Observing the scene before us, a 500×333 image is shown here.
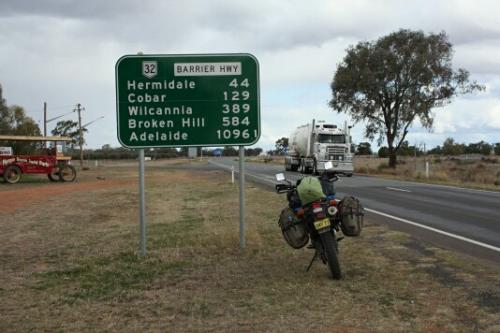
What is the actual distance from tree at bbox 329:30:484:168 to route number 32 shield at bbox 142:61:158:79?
35371 millimetres

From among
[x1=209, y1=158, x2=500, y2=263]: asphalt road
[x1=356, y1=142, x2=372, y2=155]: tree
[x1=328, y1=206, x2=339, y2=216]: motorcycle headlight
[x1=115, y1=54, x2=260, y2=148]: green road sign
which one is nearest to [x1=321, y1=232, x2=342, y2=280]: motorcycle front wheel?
[x1=328, y1=206, x2=339, y2=216]: motorcycle headlight

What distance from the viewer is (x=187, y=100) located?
8.53 m

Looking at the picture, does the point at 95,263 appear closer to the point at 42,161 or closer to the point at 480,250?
the point at 480,250

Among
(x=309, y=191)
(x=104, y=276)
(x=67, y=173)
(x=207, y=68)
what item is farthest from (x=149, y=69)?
(x=67, y=173)

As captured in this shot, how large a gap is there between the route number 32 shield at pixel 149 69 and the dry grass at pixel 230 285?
106 inches

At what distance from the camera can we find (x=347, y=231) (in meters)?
6.58

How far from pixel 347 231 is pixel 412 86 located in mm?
37849

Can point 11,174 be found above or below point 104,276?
above

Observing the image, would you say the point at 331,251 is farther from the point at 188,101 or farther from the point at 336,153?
the point at 336,153

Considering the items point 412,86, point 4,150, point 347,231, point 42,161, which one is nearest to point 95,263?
point 347,231

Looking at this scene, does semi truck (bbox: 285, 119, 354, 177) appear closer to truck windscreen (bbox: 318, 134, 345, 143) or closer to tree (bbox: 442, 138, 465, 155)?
truck windscreen (bbox: 318, 134, 345, 143)

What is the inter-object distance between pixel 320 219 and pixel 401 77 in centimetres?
3807

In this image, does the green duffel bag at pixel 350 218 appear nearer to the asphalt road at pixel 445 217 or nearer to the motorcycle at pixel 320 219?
the motorcycle at pixel 320 219

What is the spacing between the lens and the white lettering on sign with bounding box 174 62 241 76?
8.42m
